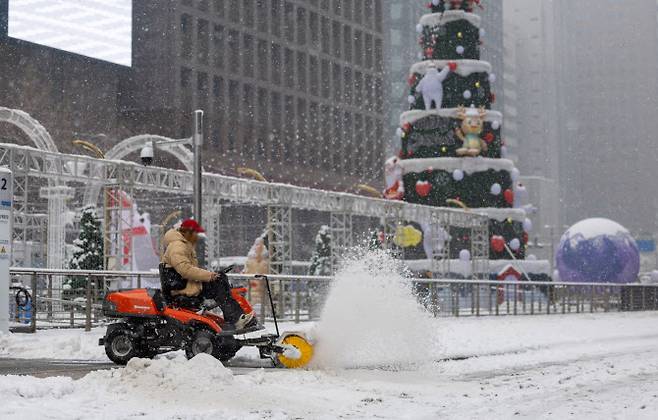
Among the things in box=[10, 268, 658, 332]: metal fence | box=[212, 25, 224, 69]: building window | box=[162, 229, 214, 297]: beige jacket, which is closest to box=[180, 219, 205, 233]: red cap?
box=[162, 229, 214, 297]: beige jacket

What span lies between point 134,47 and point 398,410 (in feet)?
A: 211

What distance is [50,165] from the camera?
31.4 meters

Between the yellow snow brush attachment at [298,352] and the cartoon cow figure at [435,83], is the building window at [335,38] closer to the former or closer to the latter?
the cartoon cow figure at [435,83]

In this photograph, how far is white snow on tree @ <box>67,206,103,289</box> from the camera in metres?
38.2

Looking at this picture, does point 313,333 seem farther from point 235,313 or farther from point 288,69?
point 288,69

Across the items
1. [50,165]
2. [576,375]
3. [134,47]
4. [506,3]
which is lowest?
[576,375]

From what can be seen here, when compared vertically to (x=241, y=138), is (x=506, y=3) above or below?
above

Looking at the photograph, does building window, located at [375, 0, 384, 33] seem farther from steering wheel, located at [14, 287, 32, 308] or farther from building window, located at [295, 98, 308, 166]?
steering wheel, located at [14, 287, 32, 308]

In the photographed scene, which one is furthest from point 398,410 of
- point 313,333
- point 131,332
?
point 131,332

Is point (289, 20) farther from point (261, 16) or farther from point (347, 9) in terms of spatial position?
point (347, 9)

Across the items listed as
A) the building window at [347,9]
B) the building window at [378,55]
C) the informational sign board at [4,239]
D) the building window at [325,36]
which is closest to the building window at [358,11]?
the building window at [347,9]

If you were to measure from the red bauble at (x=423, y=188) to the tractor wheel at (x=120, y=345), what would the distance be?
42776 millimetres

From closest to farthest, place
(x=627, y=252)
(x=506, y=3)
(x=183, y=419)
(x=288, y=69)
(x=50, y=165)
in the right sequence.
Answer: (x=183, y=419)
(x=50, y=165)
(x=627, y=252)
(x=288, y=69)
(x=506, y=3)

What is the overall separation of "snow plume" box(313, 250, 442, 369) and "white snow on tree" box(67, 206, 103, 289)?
25.5 metres
